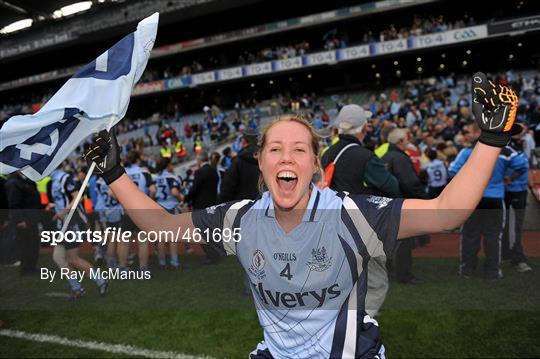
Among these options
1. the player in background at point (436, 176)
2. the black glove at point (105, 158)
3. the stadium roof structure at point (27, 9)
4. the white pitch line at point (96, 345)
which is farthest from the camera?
the stadium roof structure at point (27, 9)

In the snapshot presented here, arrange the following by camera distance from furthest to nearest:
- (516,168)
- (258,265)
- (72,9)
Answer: (72,9)
(516,168)
(258,265)

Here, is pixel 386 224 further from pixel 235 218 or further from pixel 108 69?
pixel 108 69

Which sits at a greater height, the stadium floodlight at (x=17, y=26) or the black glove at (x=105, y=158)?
the stadium floodlight at (x=17, y=26)

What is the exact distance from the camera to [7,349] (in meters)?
4.59

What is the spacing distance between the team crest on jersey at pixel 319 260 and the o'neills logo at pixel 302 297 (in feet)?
0.31

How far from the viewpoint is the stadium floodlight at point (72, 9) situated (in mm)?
39500

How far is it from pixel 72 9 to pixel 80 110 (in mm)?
44278

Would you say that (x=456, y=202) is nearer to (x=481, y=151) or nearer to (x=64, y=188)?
(x=481, y=151)

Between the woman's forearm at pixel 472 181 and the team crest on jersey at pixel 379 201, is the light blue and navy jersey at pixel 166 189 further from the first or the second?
the woman's forearm at pixel 472 181

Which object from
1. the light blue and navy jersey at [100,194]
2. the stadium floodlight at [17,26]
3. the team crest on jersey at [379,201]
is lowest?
the light blue and navy jersey at [100,194]

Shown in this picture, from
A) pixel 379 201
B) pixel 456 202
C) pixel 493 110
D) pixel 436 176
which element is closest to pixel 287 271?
pixel 379 201

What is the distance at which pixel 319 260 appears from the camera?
200 cm

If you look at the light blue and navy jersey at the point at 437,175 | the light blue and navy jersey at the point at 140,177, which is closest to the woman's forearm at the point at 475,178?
the light blue and navy jersey at the point at 140,177

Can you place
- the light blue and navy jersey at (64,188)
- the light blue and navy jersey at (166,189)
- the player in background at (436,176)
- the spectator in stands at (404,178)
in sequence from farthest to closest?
the player in background at (436,176), the light blue and navy jersey at (166,189), the light blue and navy jersey at (64,188), the spectator in stands at (404,178)
